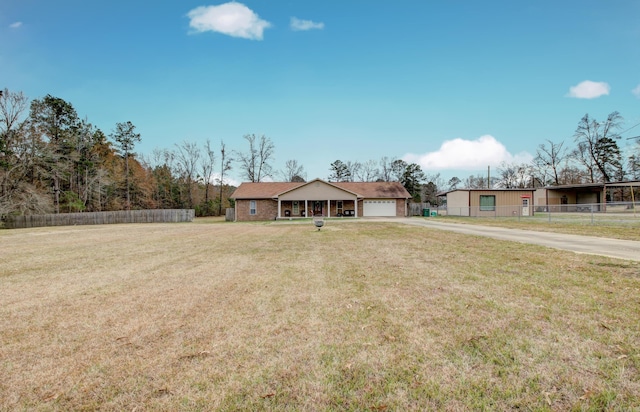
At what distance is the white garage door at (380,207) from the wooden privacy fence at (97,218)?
22.1 meters

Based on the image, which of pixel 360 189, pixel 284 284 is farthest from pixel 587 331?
pixel 360 189

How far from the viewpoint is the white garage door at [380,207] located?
3541 cm

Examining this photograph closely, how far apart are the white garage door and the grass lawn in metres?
28.7

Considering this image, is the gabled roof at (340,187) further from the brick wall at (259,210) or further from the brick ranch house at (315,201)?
the brick wall at (259,210)

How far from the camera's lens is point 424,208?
37125mm

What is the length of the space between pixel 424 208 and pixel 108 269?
115 feet

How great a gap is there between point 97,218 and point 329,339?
40.9m

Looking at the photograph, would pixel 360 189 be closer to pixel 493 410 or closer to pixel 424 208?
pixel 424 208

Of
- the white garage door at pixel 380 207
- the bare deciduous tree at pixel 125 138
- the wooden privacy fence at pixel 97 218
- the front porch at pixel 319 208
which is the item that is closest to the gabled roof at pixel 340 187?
the white garage door at pixel 380 207

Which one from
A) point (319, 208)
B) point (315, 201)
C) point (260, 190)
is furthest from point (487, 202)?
point (260, 190)

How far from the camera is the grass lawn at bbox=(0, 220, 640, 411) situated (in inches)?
92.7

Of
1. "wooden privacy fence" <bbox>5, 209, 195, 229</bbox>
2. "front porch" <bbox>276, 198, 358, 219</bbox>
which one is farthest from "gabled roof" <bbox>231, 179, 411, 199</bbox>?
"wooden privacy fence" <bbox>5, 209, 195, 229</bbox>

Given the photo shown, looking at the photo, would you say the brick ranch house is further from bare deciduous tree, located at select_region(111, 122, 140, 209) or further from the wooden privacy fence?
bare deciduous tree, located at select_region(111, 122, 140, 209)

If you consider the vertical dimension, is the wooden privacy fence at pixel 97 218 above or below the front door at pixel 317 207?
below
